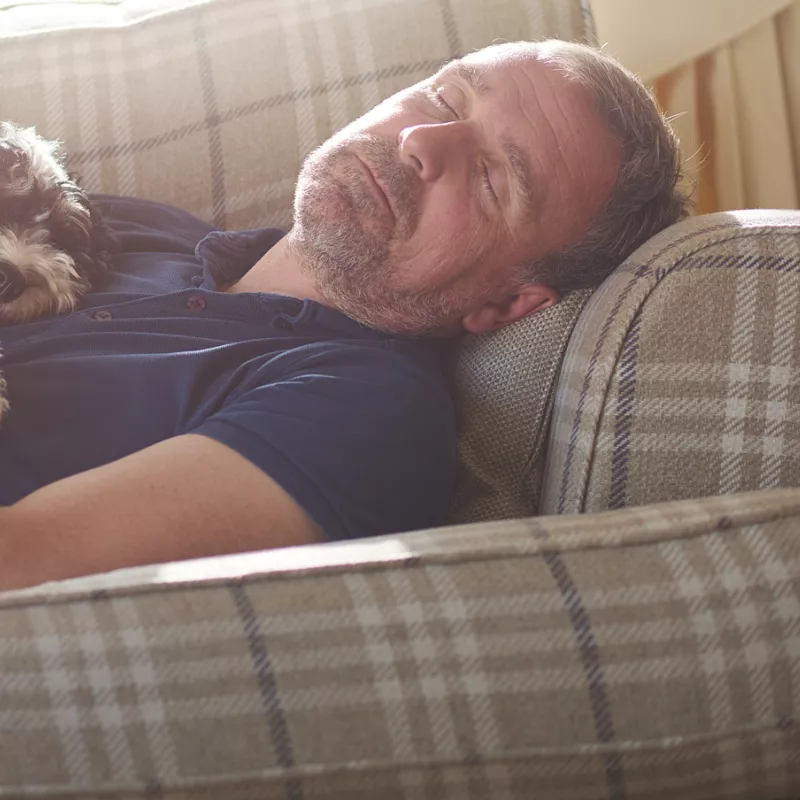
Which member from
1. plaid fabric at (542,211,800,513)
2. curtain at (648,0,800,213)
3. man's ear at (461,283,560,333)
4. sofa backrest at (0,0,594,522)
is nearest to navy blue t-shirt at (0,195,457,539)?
man's ear at (461,283,560,333)

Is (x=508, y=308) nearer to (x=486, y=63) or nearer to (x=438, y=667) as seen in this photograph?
(x=486, y=63)

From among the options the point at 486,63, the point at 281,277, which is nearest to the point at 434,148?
the point at 486,63

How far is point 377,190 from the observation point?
4.58ft

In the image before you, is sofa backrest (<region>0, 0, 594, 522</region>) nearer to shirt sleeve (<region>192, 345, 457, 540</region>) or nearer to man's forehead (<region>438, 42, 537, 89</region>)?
man's forehead (<region>438, 42, 537, 89</region>)

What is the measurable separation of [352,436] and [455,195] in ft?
1.49

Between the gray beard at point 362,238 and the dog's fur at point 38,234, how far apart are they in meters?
0.34

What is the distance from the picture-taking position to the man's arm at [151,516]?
37.7 inches

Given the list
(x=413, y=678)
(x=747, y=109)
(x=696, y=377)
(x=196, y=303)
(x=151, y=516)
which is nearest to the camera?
(x=413, y=678)

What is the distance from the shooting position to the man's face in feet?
4.53

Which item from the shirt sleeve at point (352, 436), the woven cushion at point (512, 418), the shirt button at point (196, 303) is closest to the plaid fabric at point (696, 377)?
the woven cushion at point (512, 418)

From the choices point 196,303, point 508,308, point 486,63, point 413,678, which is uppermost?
point 486,63

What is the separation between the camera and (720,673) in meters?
0.79

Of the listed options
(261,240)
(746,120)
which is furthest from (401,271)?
(746,120)

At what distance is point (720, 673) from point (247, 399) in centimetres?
64
